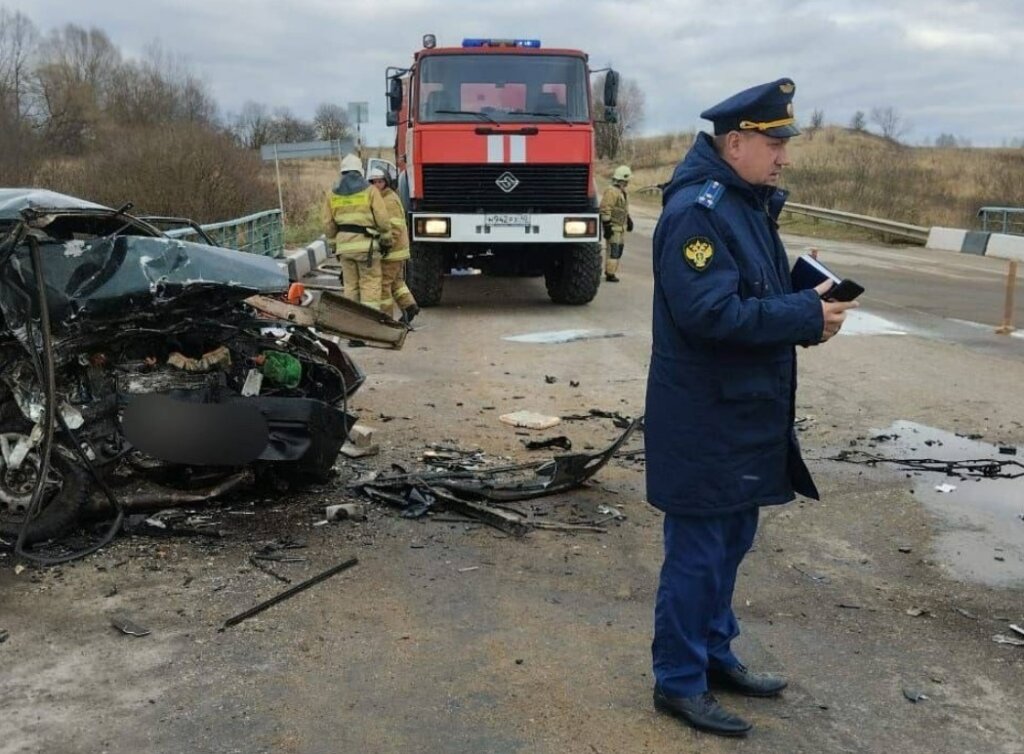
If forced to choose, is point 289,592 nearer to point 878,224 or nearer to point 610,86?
point 610,86

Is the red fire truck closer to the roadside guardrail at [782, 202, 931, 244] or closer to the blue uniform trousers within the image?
the blue uniform trousers

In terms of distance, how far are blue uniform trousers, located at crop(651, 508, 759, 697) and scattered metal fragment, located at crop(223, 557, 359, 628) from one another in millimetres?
1576

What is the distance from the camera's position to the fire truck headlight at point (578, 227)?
38.9 ft

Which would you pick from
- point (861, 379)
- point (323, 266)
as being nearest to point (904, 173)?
point (323, 266)

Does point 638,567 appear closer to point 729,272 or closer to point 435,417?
point 729,272

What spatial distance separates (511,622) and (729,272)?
1.66 m

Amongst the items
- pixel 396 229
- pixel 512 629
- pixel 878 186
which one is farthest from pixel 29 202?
pixel 878 186

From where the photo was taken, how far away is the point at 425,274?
12.5 metres

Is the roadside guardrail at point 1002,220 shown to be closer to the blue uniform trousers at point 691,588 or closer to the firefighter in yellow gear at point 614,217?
the firefighter in yellow gear at point 614,217

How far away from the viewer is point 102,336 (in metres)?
4.30

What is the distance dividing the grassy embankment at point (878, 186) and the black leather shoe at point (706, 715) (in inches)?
723

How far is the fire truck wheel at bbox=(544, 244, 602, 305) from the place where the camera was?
12508mm

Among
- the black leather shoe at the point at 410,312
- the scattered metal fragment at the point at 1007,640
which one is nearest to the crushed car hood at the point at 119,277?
the scattered metal fragment at the point at 1007,640

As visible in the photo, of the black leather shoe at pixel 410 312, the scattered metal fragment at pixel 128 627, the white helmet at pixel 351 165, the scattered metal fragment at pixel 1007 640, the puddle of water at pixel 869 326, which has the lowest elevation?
the scattered metal fragment at pixel 128 627
